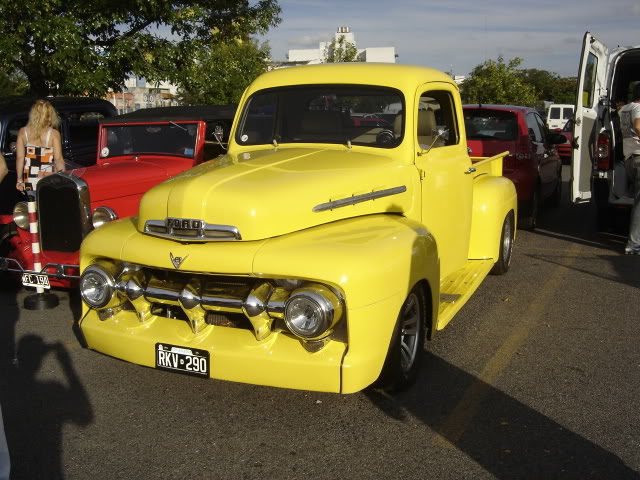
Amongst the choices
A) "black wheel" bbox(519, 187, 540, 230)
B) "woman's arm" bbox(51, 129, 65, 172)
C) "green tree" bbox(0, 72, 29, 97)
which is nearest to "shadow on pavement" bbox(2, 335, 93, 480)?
"woman's arm" bbox(51, 129, 65, 172)

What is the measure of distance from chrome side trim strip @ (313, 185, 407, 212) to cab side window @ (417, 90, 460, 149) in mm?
631

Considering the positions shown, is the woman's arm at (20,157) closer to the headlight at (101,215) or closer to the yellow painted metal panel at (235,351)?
the headlight at (101,215)

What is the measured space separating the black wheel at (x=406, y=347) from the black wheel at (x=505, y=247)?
2.95 meters

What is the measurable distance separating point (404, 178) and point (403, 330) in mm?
1153

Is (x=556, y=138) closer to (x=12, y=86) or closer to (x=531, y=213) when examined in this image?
(x=531, y=213)

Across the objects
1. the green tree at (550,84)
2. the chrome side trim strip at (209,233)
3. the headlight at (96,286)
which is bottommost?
the headlight at (96,286)

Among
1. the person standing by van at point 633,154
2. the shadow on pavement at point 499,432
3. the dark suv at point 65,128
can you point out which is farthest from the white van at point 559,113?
the shadow on pavement at point 499,432

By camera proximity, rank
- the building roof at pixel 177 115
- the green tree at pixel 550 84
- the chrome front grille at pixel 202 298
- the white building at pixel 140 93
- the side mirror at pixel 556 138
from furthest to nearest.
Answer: the green tree at pixel 550 84
the white building at pixel 140 93
the side mirror at pixel 556 138
the building roof at pixel 177 115
the chrome front grille at pixel 202 298

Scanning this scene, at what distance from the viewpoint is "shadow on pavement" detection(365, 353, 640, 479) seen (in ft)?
12.4

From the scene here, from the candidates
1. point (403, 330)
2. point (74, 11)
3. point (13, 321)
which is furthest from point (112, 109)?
point (403, 330)

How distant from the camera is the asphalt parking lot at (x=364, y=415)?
385 cm

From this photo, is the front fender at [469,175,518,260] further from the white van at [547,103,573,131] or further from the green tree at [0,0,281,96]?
the white van at [547,103,573,131]

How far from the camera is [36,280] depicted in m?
6.69

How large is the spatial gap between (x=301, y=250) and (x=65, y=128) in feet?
23.9
